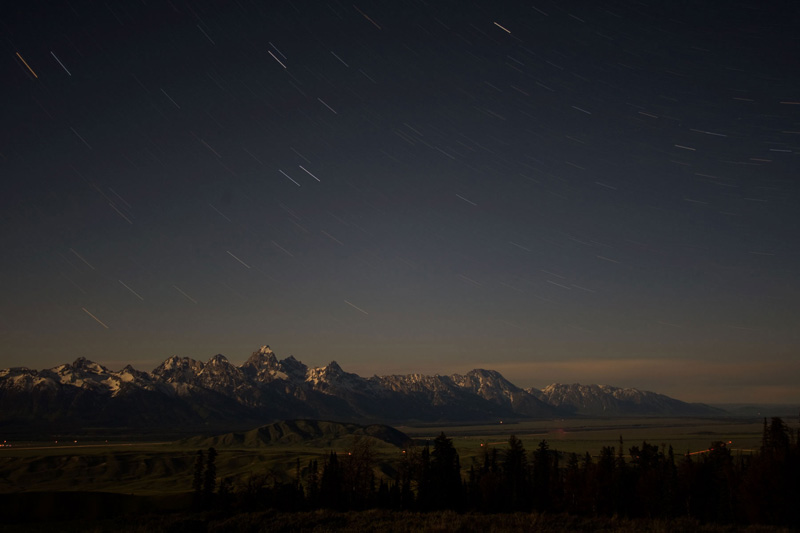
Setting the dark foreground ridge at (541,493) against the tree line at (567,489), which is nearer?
the dark foreground ridge at (541,493)

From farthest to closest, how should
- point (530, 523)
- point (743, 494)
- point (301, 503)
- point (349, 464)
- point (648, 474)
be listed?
point (349, 464)
point (301, 503)
point (648, 474)
point (743, 494)
point (530, 523)

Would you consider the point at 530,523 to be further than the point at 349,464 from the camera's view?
No

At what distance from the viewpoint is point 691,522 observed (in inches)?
1014

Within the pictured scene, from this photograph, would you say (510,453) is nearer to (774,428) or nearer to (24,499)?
(774,428)

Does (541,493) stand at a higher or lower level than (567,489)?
lower

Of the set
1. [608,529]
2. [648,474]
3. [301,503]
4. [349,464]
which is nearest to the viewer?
[608,529]

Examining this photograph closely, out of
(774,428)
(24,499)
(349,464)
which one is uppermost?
(774,428)

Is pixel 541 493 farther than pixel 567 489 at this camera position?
Yes

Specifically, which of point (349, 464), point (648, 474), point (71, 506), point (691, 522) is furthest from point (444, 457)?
point (691, 522)

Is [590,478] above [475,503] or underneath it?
above

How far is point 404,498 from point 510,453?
33.2 m

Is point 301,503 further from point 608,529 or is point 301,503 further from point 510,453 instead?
point 608,529

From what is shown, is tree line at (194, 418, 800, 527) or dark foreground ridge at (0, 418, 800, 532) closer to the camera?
dark foreground ridge at (0, 418, 800, 532)

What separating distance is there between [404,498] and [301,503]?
20.7 meters
